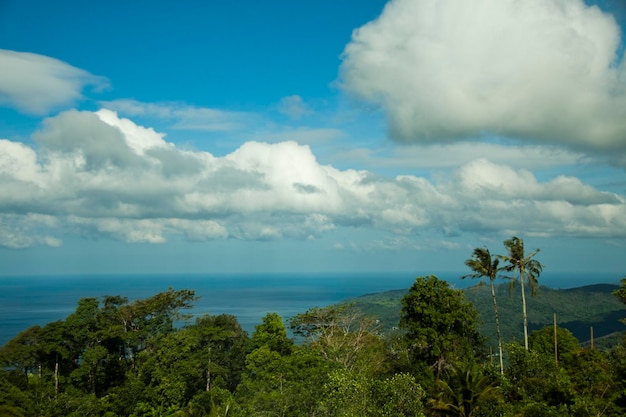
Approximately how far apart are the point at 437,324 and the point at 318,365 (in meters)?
9.47

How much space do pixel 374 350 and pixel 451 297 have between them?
11.5 metres

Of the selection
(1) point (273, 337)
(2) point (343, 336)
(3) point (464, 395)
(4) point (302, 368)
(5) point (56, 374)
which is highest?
(1) point (273, 337)

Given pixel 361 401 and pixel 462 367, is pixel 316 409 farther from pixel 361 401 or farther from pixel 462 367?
pixel 462 367

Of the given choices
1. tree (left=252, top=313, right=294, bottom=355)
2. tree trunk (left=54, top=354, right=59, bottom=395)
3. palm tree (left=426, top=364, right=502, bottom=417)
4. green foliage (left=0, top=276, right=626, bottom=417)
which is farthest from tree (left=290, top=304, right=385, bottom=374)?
tree trunk (left=54, top=354, right=59, bottom=395)

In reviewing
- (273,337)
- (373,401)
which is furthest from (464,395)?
(273,337)

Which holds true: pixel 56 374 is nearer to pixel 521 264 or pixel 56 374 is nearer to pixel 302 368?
pixel 302 368

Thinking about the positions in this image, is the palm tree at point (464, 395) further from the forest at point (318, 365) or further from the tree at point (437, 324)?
the tree at point (437, 324)

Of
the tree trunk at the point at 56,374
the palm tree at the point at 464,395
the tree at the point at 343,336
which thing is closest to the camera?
the palm tree at the point at 464,395

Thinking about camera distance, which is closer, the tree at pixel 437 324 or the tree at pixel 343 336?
the tree at pixel 437 324

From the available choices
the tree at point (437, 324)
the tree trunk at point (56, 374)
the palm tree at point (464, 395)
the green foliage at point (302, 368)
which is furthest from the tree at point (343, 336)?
the tree trunk at point (56, 374)

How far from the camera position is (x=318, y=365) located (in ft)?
114

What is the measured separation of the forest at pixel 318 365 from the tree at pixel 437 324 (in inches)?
3.6

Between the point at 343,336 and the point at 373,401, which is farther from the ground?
the point at 373,401

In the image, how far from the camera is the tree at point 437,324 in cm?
3381
